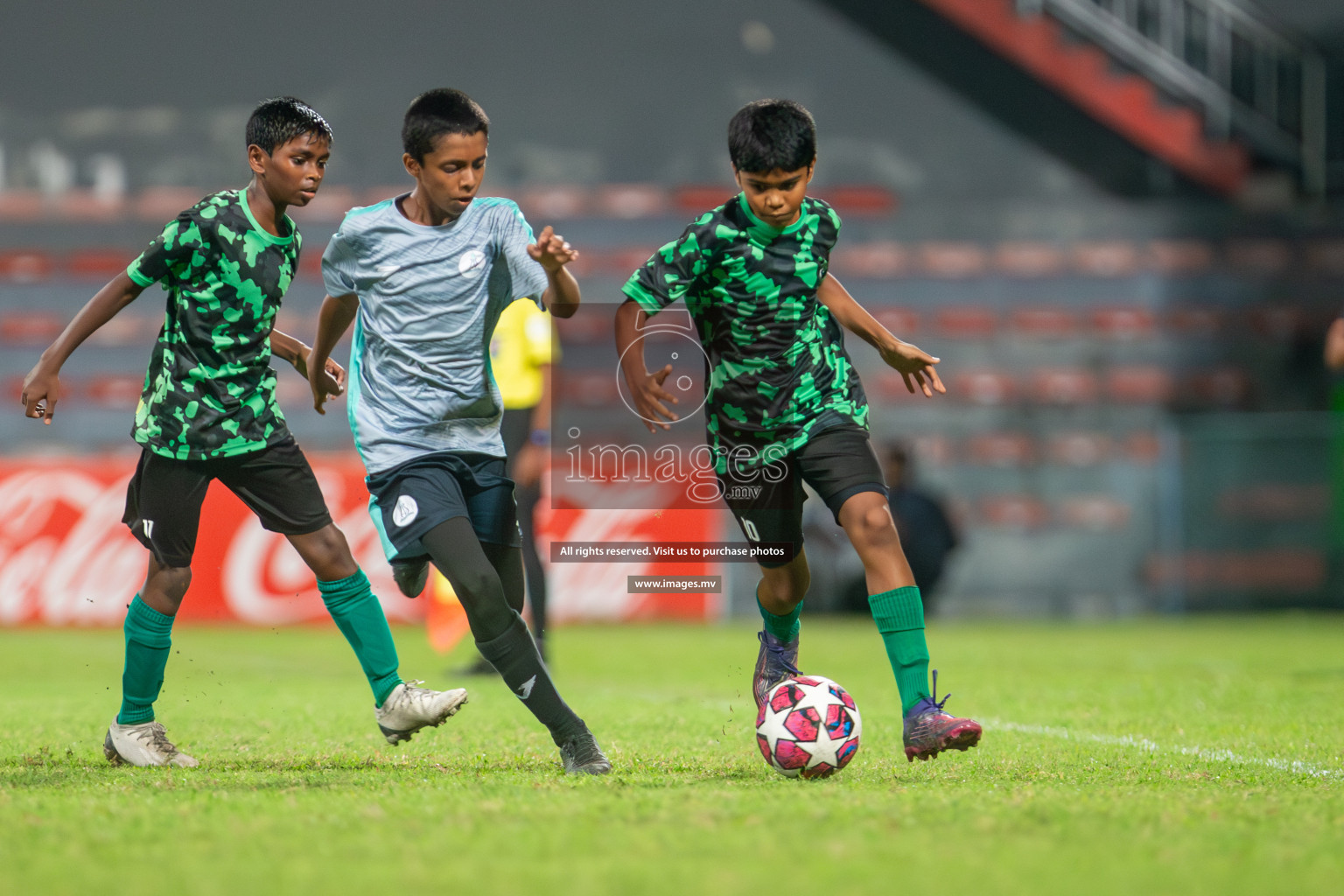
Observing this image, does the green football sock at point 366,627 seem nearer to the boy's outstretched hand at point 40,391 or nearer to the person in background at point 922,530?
the boy's outstretched hand at point 40,391

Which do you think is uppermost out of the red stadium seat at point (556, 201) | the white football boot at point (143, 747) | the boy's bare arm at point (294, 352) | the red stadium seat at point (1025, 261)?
the red stadium seat at point (556, 201)

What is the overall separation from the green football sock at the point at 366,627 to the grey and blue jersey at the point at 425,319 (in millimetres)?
508

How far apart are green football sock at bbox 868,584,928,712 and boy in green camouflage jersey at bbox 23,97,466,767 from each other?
1.21 metres

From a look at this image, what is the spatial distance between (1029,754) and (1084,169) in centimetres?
1274

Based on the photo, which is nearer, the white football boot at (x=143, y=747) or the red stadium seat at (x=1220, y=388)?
the white football boot at (x=143, y=747)

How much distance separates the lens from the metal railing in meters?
15.8

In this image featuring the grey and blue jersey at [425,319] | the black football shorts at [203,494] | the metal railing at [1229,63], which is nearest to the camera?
the grey and blue jersey at [425,319]

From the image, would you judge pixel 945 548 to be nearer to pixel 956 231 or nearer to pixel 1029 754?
pixel 956 231

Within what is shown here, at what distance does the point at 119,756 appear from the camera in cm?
413

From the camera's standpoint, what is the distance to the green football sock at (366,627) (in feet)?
13.7

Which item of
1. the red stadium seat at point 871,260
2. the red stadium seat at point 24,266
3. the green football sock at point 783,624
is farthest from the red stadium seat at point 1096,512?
the green football sock at point 783,624

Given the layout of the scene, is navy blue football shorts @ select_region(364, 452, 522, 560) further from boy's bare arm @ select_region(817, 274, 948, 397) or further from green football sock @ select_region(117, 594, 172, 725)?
boy's bare arm @ select_region(817, 274, 948, 397)

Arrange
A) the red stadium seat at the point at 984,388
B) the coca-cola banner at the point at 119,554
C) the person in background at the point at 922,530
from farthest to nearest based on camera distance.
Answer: the red stadium seat at the point at 984,388 < the person in background at the point at 922,530 < the coca-cola banner at the point at 119,554

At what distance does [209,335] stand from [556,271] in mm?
987
